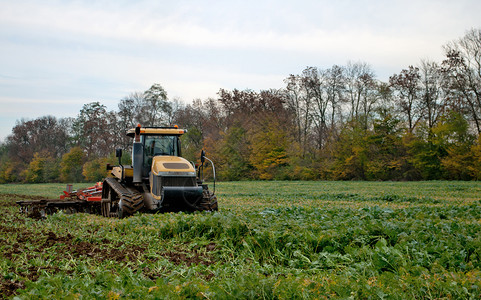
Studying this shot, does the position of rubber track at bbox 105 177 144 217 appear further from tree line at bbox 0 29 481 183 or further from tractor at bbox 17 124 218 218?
tree line at bbox 0 29 481 183

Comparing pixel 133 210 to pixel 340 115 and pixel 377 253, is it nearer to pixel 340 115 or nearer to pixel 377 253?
pixel 377 253

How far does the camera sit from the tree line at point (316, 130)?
43875mm

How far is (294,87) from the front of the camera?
5847 cm

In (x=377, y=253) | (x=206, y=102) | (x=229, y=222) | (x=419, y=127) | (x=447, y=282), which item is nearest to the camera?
(x=447, y=282)

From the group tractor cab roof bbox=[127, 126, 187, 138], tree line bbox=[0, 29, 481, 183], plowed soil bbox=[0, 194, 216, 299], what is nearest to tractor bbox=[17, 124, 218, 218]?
tractor cab roof bbox=[127, 126, 187, 138]

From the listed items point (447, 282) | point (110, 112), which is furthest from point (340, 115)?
point (447, 282)

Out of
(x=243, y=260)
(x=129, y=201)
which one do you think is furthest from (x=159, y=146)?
(x=243, y=260)

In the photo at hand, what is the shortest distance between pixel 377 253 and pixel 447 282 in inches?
63.8

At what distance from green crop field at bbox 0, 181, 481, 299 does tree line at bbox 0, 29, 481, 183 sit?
27873mm

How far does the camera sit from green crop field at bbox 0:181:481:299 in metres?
4.53

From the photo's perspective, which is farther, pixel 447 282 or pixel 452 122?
pixel 452 122

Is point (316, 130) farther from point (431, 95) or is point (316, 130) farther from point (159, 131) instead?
point (159, 131)

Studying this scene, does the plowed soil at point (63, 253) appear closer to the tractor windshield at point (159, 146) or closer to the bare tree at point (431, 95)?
the tractor windshield at point (159, 146)

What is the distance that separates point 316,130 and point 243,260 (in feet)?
169
